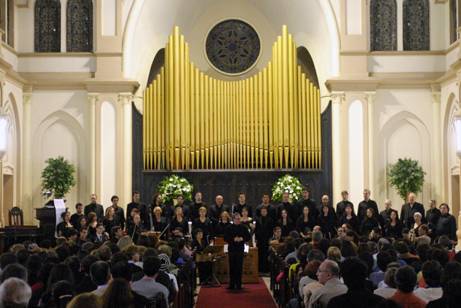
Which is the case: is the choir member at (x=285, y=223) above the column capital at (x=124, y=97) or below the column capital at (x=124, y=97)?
below

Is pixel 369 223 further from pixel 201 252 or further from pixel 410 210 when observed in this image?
pixel 201 252

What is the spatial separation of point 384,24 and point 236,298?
36.9ft

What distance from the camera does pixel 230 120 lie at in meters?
22.2

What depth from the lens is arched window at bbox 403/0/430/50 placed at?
73.5 ft

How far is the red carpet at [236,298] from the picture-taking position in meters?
13.2

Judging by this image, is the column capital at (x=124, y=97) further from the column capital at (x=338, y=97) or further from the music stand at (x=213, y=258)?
the music stand at (x=213, y=258)

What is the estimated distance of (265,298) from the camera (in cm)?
1412

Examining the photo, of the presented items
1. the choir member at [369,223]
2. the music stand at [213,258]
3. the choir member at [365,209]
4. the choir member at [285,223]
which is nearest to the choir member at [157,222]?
the music stand at [213,258]

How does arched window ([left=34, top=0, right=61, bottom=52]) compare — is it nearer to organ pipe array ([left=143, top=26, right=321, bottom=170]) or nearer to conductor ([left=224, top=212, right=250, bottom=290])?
organ pipe array ([left=143, top=26, right=321, bottom=170])

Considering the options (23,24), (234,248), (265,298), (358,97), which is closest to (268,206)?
(234,248)

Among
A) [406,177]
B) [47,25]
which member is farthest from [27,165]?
[406,177]

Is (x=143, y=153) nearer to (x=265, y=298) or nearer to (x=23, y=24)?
(x=23, y=24)

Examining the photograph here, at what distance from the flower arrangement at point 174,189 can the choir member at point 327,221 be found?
4.83 meters

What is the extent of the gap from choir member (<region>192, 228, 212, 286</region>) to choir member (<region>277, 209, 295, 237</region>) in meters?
1.88
